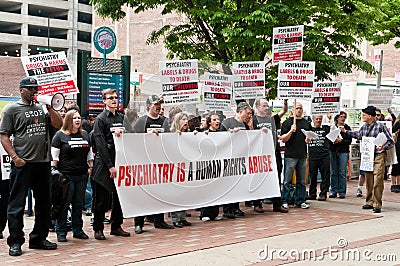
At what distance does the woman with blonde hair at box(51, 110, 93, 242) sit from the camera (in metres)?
8.55

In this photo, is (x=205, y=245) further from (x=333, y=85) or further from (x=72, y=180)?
(x=333, y=85)

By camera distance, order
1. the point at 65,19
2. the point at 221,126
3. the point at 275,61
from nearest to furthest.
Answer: the point at 221,126, the point at 275,61, the point at 65,19

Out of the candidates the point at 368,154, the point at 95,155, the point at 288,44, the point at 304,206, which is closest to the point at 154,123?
the point at 95,155

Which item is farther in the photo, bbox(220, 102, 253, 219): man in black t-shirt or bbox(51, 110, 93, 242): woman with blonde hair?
bbox(220, 102, 253, 219): man in black t-shirt

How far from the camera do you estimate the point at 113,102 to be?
8.81m

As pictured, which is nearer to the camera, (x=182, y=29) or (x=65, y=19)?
(x=182, y=29)

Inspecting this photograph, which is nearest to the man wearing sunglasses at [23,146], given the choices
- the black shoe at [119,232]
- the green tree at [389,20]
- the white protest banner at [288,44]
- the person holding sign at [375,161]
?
the black shoe at [119,232]

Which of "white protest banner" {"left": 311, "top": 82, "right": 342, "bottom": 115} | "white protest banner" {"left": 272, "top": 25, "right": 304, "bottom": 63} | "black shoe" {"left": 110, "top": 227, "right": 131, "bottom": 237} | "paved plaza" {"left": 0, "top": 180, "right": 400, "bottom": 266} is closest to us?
"paved plaza" {"left": 0, "top": 180, "right": 400, "bottom": 266}

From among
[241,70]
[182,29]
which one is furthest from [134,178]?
[182,29]

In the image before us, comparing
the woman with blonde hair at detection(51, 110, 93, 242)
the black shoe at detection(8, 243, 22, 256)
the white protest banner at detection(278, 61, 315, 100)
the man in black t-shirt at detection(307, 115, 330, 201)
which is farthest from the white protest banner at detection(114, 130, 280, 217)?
the man in black t-shirt at detection(307, 115, 330, 201)

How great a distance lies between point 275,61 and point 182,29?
4.62 m

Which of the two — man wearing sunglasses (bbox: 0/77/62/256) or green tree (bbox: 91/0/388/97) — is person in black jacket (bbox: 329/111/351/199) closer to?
green tree (bbox: 91/0/388/97)

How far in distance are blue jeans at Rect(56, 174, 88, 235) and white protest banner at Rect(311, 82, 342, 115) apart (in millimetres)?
5779

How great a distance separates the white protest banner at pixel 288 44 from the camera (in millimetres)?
12164
